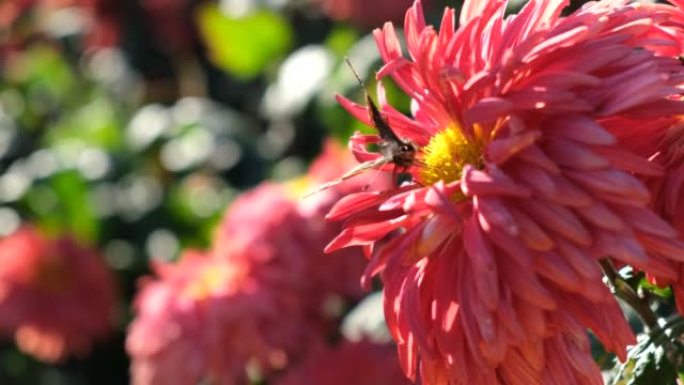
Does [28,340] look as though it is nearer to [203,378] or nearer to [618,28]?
[203,378]

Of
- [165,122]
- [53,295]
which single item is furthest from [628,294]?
[165,122]

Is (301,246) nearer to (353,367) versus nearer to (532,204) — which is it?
(353,367)

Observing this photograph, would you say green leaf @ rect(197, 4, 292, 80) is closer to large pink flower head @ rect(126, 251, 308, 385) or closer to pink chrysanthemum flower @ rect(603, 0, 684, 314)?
large pink flower head @ rect(126, 251, 308, 385)

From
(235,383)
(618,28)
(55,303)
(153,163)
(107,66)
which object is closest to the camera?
(618,28)

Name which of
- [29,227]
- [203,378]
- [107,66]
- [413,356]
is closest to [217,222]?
[29,227]

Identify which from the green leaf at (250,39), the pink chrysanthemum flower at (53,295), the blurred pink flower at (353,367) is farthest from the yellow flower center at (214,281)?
the green leaf at (250,39)

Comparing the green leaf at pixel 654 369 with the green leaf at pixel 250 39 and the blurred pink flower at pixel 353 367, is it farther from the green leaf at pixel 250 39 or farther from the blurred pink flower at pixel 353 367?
the green leaf at pixel 250 39
